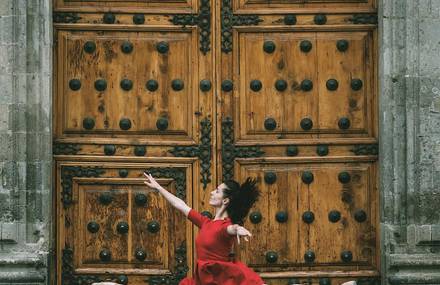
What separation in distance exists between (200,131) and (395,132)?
4.67 ft

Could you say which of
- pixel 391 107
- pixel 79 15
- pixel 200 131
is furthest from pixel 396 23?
pixel 79 15

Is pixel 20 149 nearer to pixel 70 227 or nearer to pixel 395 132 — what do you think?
pixel 70 227

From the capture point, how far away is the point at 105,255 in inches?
439

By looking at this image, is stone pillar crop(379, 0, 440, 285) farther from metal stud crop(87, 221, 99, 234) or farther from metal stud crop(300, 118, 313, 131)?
metal stud crop(87, 221, 99, 234)

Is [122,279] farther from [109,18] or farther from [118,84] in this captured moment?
[109,18]

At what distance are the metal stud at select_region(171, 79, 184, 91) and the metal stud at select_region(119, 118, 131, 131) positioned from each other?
42 cm

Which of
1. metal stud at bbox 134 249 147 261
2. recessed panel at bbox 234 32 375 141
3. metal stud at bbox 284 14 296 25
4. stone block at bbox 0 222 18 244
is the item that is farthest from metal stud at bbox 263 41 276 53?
stone block at bbox 0 222 18 244

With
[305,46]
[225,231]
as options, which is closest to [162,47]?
[305,46]

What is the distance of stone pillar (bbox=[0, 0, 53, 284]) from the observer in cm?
1086

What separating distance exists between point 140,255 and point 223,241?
134cm

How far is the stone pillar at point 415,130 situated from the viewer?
36.0ft

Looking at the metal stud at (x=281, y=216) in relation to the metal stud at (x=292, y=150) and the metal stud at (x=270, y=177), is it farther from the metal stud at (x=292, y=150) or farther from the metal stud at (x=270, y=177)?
the metal stud at (x=292, y=150)

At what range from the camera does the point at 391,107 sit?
1102cm

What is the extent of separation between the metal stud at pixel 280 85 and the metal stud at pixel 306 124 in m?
0.28
